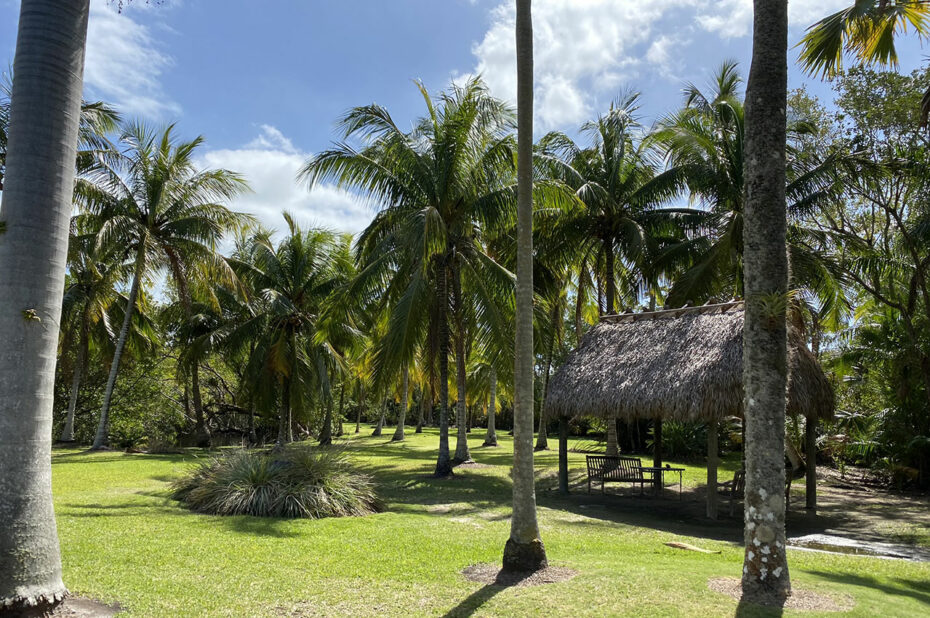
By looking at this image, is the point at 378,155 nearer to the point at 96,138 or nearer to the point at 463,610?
the point at 96,138

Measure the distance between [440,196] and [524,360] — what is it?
9318 mm

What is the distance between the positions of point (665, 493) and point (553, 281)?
686cm

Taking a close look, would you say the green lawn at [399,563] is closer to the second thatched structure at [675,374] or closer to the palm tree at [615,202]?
the second thatched structure at [675,374]

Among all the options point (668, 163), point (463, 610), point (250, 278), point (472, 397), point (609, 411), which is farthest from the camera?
point (472, 397)

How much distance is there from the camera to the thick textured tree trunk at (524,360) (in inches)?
265

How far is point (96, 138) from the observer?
57.7 ft

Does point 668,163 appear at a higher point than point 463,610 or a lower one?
higher

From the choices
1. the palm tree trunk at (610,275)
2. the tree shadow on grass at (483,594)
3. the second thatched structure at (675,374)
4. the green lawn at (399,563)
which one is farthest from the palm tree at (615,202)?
the tree shadow on grass at (483,594)

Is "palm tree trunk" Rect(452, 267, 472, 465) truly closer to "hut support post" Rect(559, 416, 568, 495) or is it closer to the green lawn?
"hut support post" Rect(559, 416, 568, 495)

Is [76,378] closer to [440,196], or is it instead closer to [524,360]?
[440,196]

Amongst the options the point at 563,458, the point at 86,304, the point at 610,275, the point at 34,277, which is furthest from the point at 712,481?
A: the point at 86,304

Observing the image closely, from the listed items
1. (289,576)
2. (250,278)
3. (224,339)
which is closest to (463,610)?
(289,576)

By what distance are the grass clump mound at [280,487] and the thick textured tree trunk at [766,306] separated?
664cm

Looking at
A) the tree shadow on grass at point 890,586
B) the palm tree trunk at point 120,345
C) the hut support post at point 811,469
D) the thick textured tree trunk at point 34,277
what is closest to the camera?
the thick textured tree trunk at point 34,277
